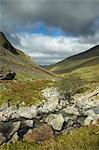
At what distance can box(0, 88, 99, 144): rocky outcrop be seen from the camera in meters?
42.7

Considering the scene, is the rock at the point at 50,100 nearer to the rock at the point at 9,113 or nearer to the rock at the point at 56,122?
the rock at the point at 9,113

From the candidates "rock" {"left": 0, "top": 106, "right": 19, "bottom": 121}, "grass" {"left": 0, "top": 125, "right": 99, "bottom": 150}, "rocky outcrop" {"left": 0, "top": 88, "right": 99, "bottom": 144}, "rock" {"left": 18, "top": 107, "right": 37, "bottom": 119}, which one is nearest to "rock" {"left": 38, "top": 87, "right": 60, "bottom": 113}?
"rocky outcrop" {"left": 0, "top": 88, "right": 99, "bottom": 144}

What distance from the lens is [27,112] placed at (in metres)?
63.3

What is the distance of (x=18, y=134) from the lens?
1727 inches

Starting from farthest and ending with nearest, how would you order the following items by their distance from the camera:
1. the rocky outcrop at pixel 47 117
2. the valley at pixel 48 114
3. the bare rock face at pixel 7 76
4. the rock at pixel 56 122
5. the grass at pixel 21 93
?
the bare rock face at pixel 7 76 → the grass at pixel 21 93 → the rock at pixel 56 122 → the rocky outcrop at pixel 47 117 → the valley at pixel 48 114

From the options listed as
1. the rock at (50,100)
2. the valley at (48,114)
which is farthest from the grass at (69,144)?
the rock at (50,100)

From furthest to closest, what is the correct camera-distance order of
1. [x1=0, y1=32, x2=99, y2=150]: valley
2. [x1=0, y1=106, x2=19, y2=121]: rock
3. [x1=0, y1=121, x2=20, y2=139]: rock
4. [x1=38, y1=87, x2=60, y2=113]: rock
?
[x1=38, y1=87, x2=60, y2=113]: rock → [x1=0, y1=106, x2=19, y2=121]: rock → [x1=0, y1=121, x2=20, y2=139]: rock → [x1=0, y1=32, x2=99, y2=150]: valley

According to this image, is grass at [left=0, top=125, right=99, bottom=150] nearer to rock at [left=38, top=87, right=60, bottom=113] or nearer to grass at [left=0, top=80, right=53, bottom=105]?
rock at [left=38, top=87, right=60, bottom=113]

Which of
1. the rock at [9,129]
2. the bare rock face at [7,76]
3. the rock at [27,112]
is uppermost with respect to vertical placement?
the bare rock face at [7,76]

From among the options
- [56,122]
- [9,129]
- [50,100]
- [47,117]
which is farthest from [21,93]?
[56,122]

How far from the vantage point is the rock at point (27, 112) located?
60.5m

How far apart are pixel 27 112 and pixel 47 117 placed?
9.60 m

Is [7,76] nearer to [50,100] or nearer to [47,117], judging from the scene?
[50,100]

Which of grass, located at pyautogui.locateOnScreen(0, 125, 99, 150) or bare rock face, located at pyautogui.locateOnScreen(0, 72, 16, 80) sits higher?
bare rock face, located at pyautogui.locateOnScreen(0, 72, 16, 80)
